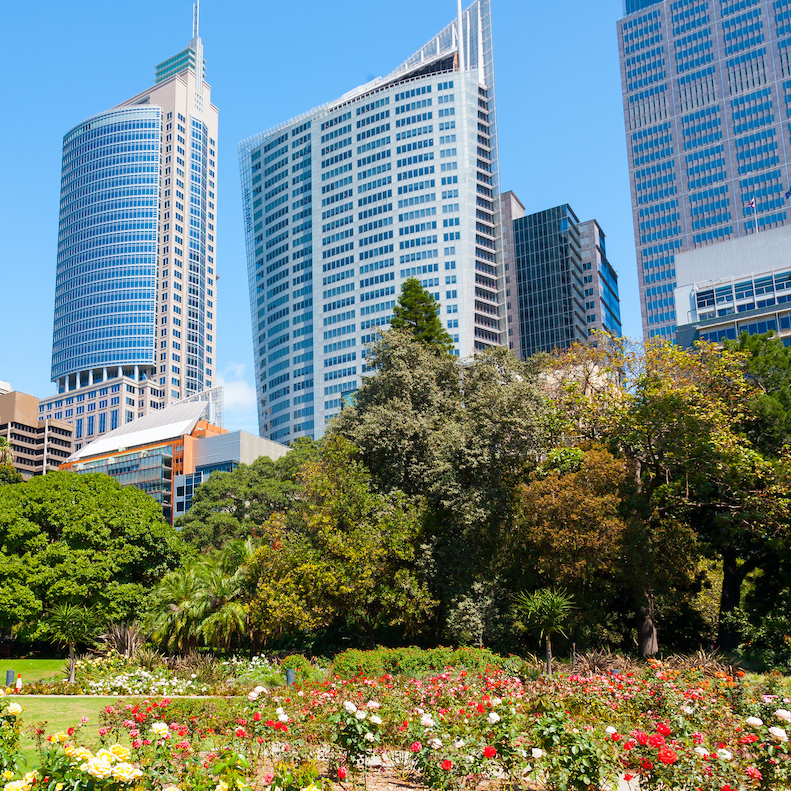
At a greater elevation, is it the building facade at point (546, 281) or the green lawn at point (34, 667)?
the building facade at point (546, 281)

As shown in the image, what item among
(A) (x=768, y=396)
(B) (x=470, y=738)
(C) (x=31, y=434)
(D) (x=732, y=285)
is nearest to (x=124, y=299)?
(C) (x=31, y=434)

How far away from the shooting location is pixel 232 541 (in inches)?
1328

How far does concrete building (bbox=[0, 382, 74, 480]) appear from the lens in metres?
172

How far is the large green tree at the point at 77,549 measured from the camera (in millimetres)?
31703

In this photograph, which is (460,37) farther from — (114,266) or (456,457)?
(456,457)

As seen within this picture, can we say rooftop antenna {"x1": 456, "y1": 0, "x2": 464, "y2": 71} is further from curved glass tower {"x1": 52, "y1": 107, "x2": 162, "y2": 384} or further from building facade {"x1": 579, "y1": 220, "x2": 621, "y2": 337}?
curved glass tower {"x1": 52, "y1": 107, "x2": 162, "y2": 384}

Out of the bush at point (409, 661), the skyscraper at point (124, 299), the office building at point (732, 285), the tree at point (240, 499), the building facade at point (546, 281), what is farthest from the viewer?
the skyscraper at point (124, 299)

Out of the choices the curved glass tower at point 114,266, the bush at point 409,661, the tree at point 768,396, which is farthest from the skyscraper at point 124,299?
the bush at point 409,661

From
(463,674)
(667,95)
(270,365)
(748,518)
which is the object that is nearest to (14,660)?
(463,674)

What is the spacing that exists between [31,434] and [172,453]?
7676cm

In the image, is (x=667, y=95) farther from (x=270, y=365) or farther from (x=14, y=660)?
(x=14, y=660)

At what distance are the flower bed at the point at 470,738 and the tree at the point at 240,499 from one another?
39952 millimetres

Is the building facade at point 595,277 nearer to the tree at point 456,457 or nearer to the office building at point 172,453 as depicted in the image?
the office building at point 172,453

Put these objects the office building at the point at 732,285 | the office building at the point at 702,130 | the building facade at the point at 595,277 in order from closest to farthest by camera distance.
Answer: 1. the office building at the point at 732,285
2. the office building at the point at 702,130
3. the building facade at the point at 595,277
